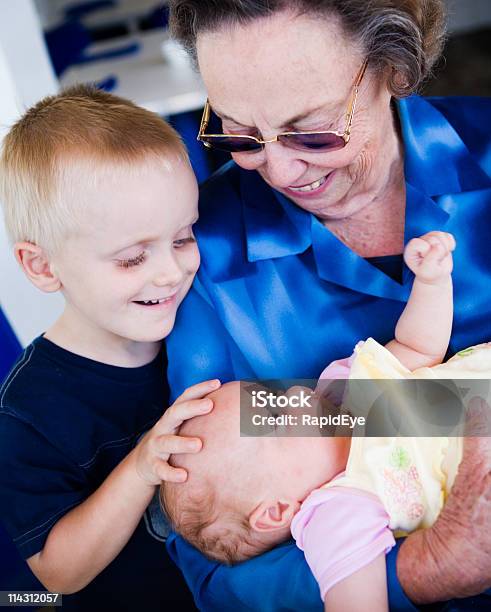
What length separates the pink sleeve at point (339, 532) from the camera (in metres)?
1.05

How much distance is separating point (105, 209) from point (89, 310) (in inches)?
8.9

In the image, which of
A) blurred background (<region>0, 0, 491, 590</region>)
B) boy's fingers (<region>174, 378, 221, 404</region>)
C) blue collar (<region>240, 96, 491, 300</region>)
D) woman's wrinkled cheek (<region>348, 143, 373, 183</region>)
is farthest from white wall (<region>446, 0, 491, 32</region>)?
boy's fingers (<region>174, 378, 221, 404</region>)

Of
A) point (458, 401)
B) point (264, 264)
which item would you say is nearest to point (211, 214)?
point (264, 264)

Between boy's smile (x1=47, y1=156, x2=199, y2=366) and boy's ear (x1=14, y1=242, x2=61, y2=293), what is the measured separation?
21 millimetres

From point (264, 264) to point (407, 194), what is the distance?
0.32m

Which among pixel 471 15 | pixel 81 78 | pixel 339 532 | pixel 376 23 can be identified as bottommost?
pixel 471 15

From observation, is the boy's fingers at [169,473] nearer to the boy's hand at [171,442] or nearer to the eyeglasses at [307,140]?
the boy's hand at [171,442]

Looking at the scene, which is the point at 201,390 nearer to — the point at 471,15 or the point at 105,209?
the point at 105,209

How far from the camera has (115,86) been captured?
3.65 metres

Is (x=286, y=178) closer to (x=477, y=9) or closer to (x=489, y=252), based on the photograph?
(x=489, y=252)

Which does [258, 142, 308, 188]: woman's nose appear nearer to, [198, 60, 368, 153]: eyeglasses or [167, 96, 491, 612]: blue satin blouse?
[198, 60, 368, 153]: eyeglasses

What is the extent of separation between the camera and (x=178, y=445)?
3.89 ft

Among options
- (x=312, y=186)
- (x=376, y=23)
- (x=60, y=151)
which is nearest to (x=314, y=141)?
(x=312, y=186)

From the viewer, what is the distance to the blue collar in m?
1.36
